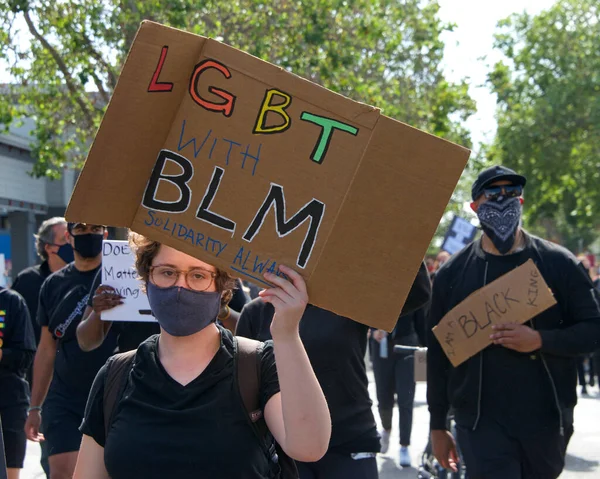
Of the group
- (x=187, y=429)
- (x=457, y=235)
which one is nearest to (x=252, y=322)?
(x=187, y=429)

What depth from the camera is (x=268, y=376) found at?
10.9 ft

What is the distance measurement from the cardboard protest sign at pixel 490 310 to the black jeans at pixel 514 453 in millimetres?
406

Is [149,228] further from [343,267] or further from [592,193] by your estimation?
[592,193]

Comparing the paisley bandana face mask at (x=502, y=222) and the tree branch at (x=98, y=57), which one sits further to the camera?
the tree branch at (x=98, y=57)

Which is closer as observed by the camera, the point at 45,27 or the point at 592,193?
the point at 45,27

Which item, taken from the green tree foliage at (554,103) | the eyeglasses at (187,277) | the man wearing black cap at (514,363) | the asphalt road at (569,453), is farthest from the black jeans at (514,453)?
the green tree foliage at (554,103)

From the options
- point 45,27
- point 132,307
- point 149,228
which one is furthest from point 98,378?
point 45,27

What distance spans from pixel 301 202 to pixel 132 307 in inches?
127

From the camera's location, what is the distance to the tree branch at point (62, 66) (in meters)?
19.6

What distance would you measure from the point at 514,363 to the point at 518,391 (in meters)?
0.16

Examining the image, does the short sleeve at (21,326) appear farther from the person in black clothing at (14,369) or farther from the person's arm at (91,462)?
the person's arm at (91,462)

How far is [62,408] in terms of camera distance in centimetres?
650

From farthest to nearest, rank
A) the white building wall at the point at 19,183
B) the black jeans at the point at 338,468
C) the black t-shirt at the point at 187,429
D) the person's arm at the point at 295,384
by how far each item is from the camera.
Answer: the white building wall at the point at 19,183 < the black jeans at the point at 338,468 < the black t-shirt at the point at 187,429 < the person's arm at the point at 295,384

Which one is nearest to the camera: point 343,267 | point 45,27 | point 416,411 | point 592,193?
point 343,267
